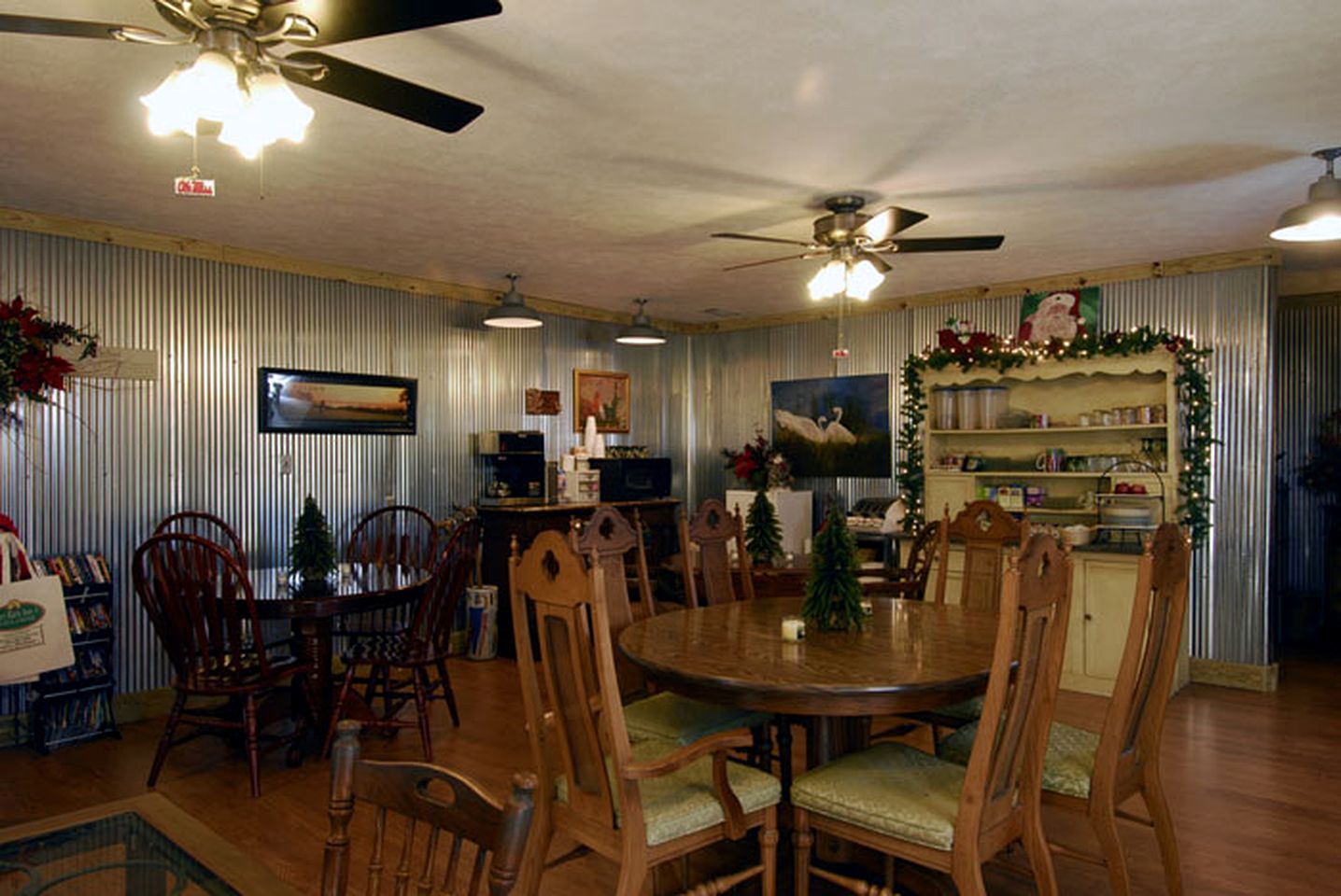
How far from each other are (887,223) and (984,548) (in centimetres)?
152

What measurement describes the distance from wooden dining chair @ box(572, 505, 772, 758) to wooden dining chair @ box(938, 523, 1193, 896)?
73cm

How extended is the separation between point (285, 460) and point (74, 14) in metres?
3.34

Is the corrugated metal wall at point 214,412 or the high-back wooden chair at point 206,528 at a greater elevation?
the corrugated metal wall at point 214,412

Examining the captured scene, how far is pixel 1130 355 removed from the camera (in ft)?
18.9

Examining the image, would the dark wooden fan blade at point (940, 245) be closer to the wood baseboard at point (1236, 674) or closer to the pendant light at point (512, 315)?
the pendant light at point (512, 315)

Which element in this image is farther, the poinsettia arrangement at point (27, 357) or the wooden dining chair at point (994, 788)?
the poinsettia arrangement at point (27, 357)

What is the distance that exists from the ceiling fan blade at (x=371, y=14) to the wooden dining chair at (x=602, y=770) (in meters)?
1.24

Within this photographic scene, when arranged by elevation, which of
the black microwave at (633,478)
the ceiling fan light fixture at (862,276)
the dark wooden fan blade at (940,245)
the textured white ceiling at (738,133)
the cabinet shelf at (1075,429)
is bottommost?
the black microwave at (633,478)

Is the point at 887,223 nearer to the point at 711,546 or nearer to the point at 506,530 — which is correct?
the point at 711,546

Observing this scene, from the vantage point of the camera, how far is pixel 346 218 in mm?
4699

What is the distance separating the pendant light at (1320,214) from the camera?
361 cm

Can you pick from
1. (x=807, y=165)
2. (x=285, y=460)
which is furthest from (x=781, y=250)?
(x=285, y=460)

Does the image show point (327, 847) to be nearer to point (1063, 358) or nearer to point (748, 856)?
point (748, 856)

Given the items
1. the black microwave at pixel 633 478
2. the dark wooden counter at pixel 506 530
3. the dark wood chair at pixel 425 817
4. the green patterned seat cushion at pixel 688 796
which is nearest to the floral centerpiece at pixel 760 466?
the black microwave at pixel 633 478
